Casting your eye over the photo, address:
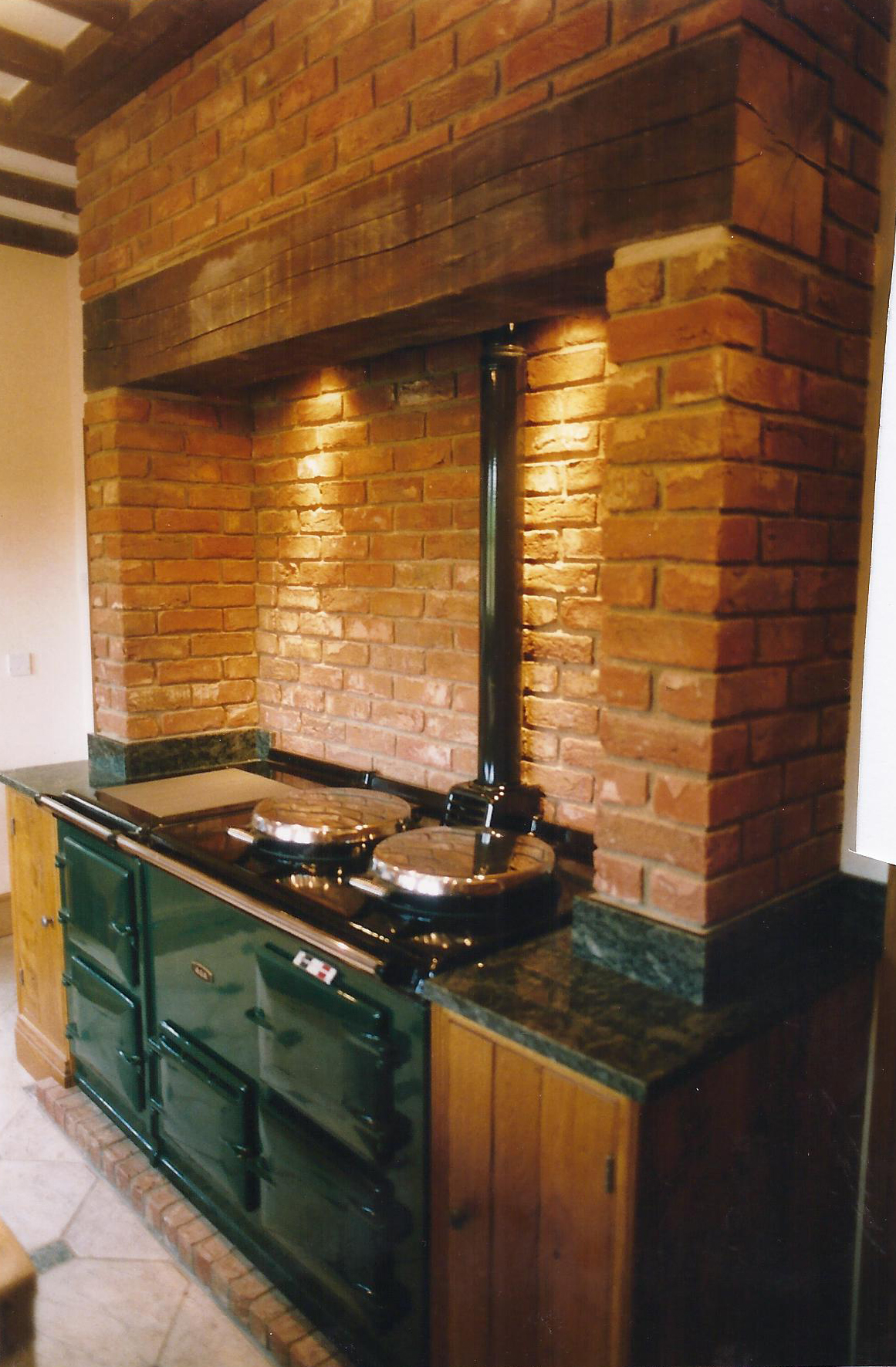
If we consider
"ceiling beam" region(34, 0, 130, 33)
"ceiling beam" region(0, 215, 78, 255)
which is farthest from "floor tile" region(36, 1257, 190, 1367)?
"ceiling beam" region(0, 215, 78, 255)

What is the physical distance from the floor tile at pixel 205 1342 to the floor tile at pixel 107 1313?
0.04 feet

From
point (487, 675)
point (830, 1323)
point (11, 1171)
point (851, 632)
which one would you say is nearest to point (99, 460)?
point (487, 675)

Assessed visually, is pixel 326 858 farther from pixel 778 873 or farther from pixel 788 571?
pixel 788 571

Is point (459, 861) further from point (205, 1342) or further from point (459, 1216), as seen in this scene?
point (205, 1342)

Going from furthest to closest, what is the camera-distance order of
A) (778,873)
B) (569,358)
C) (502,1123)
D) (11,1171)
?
(11,1171)
(569,358)
(778,873)
(502,1123)

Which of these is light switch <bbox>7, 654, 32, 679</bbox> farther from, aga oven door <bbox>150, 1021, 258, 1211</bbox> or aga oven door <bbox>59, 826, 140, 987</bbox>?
aga oven door <bbox>150, 1021, 258, 1211</bbox>

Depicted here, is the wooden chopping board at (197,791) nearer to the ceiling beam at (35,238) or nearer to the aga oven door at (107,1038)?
the aga oven door at (107,1038)

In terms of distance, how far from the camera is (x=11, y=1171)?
2494mm

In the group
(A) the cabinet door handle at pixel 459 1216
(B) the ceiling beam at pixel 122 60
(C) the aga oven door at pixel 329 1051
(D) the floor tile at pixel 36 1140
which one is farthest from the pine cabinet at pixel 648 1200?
(B) the ceiling beam at pixel 122 60

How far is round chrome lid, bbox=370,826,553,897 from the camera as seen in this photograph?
1.66m

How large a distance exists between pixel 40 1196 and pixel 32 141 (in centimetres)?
296

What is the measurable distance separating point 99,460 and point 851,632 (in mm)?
2155

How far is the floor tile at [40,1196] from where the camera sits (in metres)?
2.27

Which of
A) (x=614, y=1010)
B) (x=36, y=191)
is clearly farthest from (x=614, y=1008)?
(x=36, y=191)
